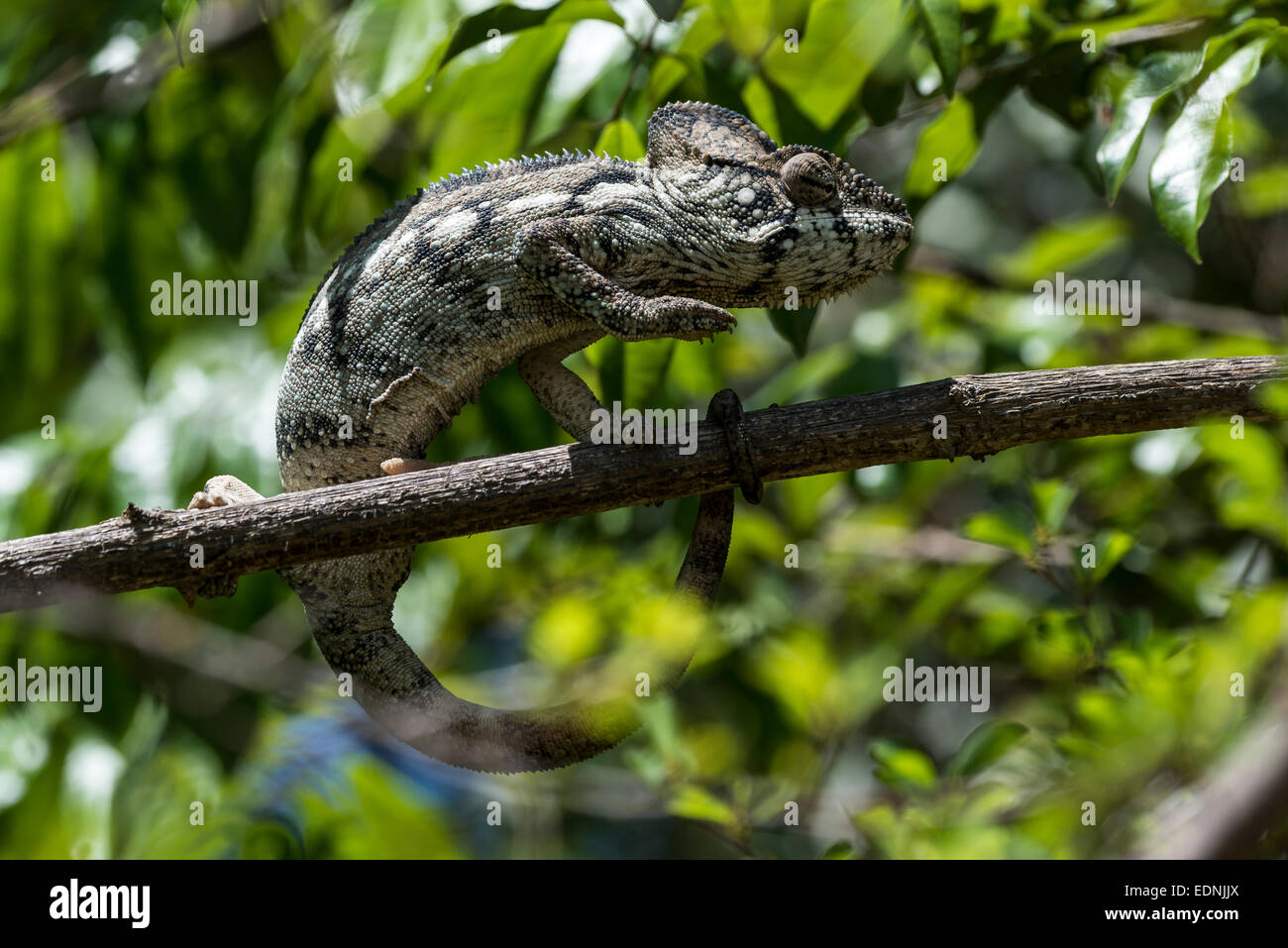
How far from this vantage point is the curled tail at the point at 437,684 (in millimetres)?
2494

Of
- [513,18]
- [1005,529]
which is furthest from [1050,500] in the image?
[513,18]

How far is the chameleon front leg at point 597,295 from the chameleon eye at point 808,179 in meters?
0.33

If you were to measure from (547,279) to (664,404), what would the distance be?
28.0 inches

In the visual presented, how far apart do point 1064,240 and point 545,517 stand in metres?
2.54

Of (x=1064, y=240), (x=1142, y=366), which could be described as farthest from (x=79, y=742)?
(x=1064, y=240)

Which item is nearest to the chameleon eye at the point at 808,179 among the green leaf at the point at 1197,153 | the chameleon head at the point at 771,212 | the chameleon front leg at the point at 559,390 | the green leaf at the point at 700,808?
the chameleon head at the point at 771,212

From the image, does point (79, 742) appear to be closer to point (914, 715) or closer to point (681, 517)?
point (681, 517)

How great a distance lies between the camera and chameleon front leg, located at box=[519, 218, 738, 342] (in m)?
2.18

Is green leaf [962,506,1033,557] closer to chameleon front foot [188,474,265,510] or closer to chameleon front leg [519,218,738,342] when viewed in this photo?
chameleon front leg [519,218,738,342]

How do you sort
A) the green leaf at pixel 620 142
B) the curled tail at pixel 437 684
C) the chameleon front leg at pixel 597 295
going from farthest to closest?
the green leaf at pixel 620 142 → the curled tail at pixel 437 684 → the chameleon front leg at pixel 597 295

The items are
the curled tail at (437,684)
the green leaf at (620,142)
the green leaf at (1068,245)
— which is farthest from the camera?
the green leaf at (1068,245)

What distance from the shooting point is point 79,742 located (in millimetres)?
3527

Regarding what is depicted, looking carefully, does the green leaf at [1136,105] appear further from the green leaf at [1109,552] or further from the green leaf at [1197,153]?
the green leaf at [1109,552]

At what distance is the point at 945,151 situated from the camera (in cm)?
295
